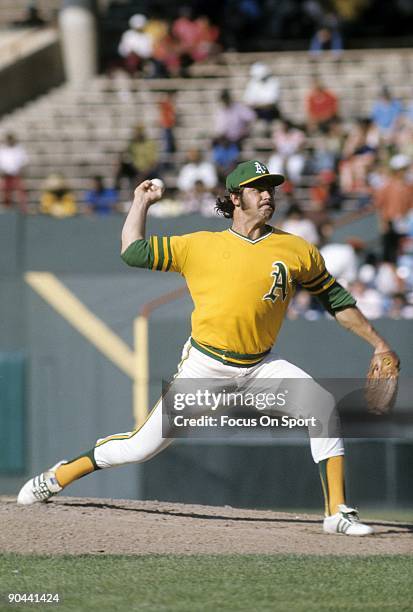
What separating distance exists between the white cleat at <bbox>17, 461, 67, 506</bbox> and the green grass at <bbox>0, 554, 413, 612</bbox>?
4.04ft

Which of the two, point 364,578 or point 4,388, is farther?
point 4,388

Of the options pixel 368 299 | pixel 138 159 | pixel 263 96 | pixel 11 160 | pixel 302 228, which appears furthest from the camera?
pixel 263 96

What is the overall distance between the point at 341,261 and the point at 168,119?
7.01 m

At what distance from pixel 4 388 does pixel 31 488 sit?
5.54 metres

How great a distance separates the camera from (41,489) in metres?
8.77

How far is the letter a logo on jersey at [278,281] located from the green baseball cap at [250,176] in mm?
475

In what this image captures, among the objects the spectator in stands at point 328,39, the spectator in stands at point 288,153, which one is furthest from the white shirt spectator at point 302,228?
the spectator in stands at point 328,39

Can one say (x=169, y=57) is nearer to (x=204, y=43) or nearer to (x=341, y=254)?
(x=204, y=43)

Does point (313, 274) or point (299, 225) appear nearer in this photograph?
point (313, 274)

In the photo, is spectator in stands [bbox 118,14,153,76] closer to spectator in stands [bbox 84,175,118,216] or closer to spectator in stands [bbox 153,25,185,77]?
spectator in stands [bbox 153,25,185,77]

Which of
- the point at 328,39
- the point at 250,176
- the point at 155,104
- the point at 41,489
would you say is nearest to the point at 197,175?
the point at 155,104

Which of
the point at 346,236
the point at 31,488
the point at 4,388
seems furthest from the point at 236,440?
the point at 31,488

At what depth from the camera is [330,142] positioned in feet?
62.6

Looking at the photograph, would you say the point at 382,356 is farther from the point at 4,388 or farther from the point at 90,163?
the point at 90,163
